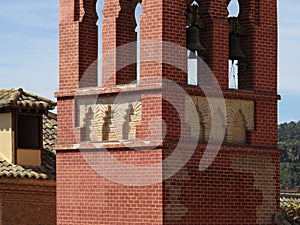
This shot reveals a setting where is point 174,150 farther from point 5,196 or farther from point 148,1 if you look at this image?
point 5,196

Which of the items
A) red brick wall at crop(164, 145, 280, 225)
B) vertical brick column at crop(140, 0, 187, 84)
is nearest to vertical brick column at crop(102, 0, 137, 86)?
vertical brick column at crop(140, 0, 187, 84)

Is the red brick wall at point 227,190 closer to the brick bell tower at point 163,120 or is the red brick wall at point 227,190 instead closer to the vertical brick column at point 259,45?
the brick bell tower at point 163,120

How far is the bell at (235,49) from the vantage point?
21797 mm

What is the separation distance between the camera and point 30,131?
27.1 m

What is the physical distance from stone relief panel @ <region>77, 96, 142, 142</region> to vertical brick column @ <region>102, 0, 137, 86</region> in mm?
439

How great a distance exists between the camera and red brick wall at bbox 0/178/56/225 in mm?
25844

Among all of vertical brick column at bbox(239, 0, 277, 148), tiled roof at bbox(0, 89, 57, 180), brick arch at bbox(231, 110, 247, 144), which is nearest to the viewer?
brick arch at bbox(231, 110, 247, 144)

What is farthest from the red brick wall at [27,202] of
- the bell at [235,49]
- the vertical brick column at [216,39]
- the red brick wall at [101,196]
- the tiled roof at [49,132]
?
the vertical brick column at [216,39]

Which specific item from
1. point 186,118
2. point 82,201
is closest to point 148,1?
point 186,118

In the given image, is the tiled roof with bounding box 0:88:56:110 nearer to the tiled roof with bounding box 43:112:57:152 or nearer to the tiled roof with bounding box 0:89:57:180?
the tiled roof with bounding box 0:89:57:180

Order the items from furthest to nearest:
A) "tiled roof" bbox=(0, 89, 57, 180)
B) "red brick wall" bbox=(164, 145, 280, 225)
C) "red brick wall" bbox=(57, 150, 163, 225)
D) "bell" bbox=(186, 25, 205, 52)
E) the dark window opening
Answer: the dark window opening → "tiled roof" bbox=(0, 89, 57, 180) → "bell" bbox=(186, 25, 205, 52) → "red brick wall" bbox=(164, 145, 280, 225) → "red brick wall" bbox=(57, 150, 163, 225)

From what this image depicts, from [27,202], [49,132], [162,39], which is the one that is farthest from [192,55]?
[49,132]

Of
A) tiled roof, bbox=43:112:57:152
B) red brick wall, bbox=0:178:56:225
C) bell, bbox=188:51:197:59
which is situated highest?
bell, bbox=188:51:197:59

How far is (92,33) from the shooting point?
21797mm
